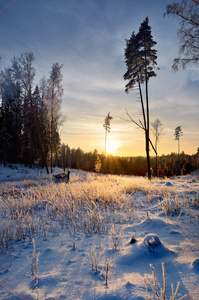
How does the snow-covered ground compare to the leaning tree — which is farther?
the leaning tree

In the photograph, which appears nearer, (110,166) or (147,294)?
(147,294)

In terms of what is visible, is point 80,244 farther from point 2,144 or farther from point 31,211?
point 2,144

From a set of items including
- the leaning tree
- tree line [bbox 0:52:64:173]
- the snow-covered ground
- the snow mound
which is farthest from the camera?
tree line [bbox 0:52:64:173]

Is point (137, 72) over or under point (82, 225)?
over

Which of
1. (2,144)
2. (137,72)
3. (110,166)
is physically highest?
(137,72)

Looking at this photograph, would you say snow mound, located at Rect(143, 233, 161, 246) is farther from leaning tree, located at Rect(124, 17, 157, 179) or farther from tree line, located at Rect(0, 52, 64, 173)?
tree line, located at Rect(0, 52, 64, 173)

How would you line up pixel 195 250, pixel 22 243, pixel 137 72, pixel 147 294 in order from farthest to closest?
pixel 137 72, pixel 22 243, pixel 195 250, pixel 147 294

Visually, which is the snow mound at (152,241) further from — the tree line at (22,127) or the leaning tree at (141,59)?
the tree line at (22,127)

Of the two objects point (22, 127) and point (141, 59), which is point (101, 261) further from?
point (22, 127)

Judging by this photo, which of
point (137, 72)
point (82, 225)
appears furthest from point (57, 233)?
point (137, 72)

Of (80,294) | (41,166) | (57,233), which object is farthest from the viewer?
(41,166)

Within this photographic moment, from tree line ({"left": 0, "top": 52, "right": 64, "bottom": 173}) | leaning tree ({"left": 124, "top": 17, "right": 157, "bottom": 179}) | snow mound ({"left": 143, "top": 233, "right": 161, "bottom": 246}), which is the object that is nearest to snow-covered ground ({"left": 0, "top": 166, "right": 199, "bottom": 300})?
snow mound ({"left": 143, "top": 233, "right": 161, "bottom": 246})

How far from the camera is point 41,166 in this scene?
91.4 ft

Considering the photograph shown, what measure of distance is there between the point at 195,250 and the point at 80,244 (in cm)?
159
